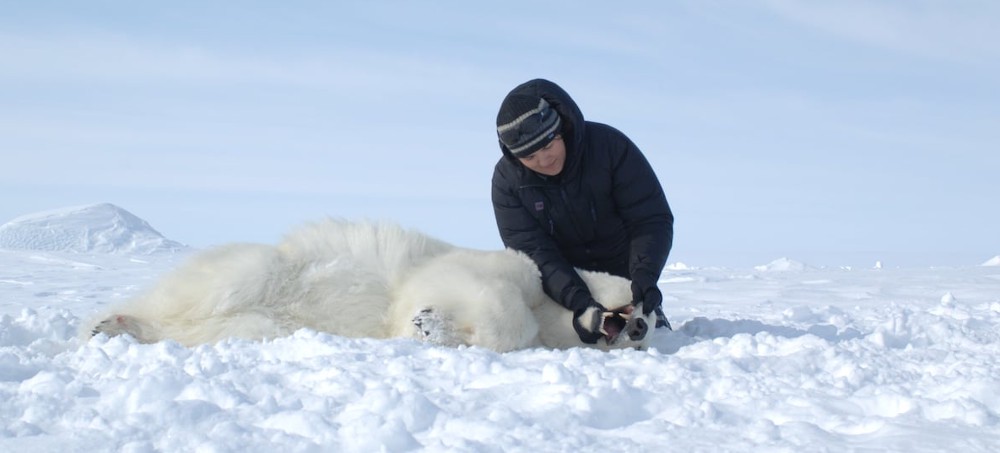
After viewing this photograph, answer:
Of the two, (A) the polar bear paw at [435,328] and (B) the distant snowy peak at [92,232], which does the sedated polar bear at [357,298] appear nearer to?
(A) the polar bear paw at [435,328]

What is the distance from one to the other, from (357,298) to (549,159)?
1.25 m

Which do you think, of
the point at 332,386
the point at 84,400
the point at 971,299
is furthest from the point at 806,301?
the point at 84,400

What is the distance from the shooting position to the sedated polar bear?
424 centimetres

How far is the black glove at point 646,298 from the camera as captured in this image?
4.55m

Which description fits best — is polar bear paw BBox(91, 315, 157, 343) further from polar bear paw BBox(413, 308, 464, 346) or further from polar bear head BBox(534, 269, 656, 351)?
polar bear head BBox(534, 269, 656, 351)

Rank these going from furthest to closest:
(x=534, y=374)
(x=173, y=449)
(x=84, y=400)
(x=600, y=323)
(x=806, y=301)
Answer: (x=806, y=301) → (x=600, y=323) → (x=534, y=374) → (x=84, y=400) → (x=173, y=449)

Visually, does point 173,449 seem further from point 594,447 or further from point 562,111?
point 562,111

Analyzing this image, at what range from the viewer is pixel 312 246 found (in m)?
4.62

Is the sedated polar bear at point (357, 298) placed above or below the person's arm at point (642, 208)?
below

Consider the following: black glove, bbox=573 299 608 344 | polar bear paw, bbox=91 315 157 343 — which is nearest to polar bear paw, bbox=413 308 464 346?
black glove, bbox=573 299 608 344

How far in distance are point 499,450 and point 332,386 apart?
0.77m

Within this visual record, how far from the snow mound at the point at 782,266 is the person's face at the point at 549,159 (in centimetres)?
1082

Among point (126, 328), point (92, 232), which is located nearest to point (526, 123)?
point (126, 328)

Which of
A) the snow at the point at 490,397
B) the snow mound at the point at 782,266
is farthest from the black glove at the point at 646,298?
the snow mound at the point at 782,266
